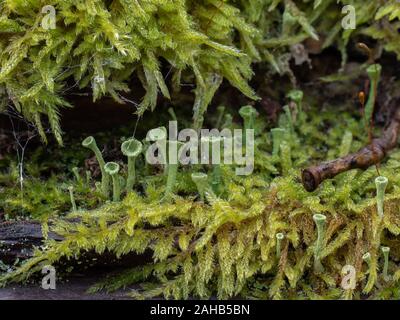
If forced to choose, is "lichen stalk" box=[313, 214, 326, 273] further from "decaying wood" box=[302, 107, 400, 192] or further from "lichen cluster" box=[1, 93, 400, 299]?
"decaying wood" box=[302, 107, 400, 192]

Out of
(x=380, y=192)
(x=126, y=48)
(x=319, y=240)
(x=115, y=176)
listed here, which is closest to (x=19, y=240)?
(x=115, y=176)

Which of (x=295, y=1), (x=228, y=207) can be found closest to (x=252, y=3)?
(x=295, y=1)

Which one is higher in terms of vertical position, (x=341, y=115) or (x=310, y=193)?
(x=341, y=115)

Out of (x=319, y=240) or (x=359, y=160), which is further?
(x=359, y=160)

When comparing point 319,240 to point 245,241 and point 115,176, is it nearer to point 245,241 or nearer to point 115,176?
point 245,241

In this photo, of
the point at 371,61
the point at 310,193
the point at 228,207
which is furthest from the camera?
the point at 371,61

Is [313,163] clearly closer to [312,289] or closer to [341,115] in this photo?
[341,115]

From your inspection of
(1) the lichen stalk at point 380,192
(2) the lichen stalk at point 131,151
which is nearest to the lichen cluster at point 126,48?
(2) the lichen stalk at point 131,151

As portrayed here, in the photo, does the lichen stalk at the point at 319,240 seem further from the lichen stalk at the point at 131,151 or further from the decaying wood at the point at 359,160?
the lichen stalk at the point at 131,151
